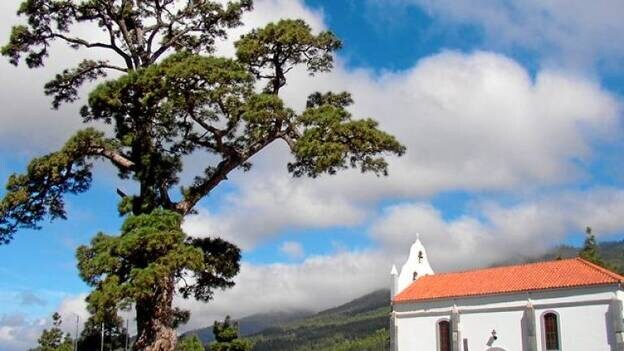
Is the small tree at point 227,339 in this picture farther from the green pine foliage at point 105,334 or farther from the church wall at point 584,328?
the church wall at point 584,328

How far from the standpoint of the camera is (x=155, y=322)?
1305 centimetres

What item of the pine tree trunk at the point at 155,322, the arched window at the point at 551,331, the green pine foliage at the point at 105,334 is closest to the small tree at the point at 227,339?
the green pine foliage at the point at 105,334

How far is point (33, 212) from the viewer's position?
1379cm

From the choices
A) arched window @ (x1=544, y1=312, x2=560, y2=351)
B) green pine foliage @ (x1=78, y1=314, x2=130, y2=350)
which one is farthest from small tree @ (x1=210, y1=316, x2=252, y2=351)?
arched window @ (x1=544, y1=312, x2=560, y2=351)

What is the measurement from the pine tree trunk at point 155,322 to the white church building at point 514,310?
23.6 m

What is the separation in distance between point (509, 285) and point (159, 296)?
25.1m

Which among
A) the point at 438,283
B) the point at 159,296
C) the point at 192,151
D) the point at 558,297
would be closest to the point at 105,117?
the point at 192,151

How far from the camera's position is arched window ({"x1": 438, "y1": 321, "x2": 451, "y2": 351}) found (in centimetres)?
3584

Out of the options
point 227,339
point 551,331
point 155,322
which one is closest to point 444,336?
point 551,331

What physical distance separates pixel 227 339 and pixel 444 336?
1252cm

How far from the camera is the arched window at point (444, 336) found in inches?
1411

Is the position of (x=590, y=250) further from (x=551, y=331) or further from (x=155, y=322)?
(x=155, y=322)

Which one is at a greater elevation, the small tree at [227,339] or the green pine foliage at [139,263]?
the green pine foliage at [139,263]

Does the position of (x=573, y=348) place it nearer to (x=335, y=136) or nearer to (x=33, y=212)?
(x=335, y=136)
